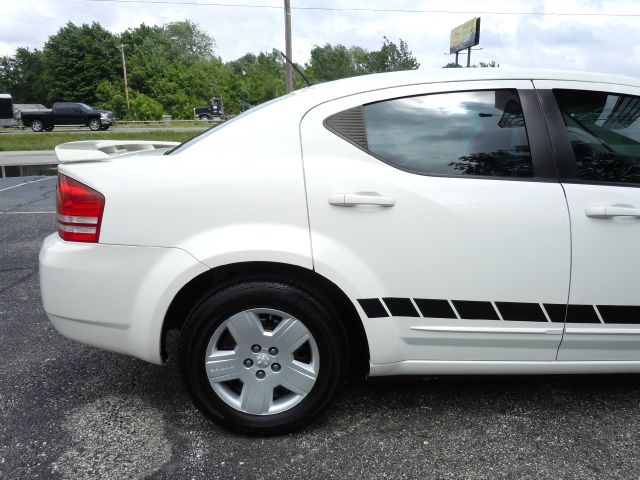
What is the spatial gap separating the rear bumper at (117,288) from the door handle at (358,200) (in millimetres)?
598

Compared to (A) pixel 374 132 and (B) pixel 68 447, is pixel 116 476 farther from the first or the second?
(A) pixel 374 132

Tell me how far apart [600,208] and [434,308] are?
79cm

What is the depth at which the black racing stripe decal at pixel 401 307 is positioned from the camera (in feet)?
7.06

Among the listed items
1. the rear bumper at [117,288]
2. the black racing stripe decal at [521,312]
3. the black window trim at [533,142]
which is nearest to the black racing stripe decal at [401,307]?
the black racing stripe decal at [521,312]

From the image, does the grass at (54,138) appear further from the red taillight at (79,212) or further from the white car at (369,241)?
the white car at (369,241)

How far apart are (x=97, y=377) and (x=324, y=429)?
1328 millimetres

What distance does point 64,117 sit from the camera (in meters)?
29.7

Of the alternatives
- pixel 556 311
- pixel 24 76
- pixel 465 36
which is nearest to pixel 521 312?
pixel 556 311

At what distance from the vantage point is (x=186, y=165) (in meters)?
2.16

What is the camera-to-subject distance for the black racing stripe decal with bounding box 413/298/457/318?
2.15 metres

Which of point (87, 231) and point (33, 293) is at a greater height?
point (87, 231)

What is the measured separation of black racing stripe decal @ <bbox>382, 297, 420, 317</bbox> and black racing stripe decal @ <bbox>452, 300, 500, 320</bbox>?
0.57ft

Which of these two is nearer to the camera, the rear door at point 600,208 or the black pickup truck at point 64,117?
the rear door at point 600,208

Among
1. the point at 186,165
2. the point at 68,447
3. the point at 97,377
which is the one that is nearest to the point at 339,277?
the point at 186,165
